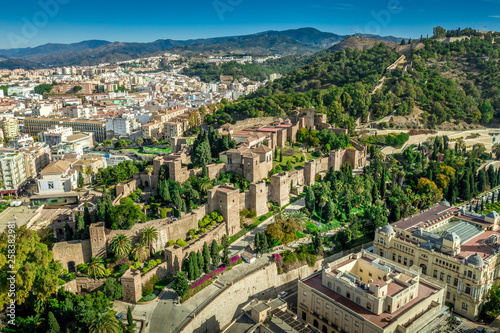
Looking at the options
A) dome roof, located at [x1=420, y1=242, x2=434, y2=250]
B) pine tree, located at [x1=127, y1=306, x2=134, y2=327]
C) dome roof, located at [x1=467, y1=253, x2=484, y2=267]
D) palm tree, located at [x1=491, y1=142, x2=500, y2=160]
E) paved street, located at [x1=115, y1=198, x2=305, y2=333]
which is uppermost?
Answer: palm tree, located at [x1=491, y1=142, x2=500, y2=160]

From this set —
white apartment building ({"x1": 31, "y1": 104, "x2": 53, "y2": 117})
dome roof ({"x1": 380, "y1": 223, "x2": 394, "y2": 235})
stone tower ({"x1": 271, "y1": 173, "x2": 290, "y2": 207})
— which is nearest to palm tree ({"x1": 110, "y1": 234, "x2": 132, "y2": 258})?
stone tower ({"x1": 271, "y1": 173, "x2": 290, "y2": 207})

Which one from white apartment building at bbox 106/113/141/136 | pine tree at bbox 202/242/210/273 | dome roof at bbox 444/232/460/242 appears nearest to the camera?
dome roof at bbox 444/232/460/242

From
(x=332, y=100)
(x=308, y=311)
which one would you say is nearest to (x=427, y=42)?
(x=332, y=100)

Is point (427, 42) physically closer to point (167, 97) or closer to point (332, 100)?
point (332, 100)

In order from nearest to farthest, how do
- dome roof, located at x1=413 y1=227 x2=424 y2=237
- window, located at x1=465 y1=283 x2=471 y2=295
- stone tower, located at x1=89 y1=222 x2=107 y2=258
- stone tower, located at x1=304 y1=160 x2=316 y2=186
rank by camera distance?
window, located at x1=465 y1=283 x2=471 y2=295, stone tower, located at x1=89 y1=222 x2=107 y2=258, dome roof, located at x1=413 y1=227 x2=424 y2=237, stone tower, located at x1=304 y1=160 x2=316 y2=186

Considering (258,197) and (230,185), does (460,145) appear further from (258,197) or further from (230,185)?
(230,185)

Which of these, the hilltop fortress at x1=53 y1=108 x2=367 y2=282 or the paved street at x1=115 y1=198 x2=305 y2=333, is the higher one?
the hilltop fortress at x1=53 y1=108 x2=367 y2=282

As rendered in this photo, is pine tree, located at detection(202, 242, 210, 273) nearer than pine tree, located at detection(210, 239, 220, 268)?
Yes

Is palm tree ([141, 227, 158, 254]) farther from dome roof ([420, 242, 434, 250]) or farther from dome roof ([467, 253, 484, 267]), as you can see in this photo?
dome roof ([467, 253, 484, 267])

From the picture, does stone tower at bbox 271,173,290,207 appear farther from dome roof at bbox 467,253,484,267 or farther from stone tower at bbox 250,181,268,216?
dome roof at bbox 467,253,484,267
